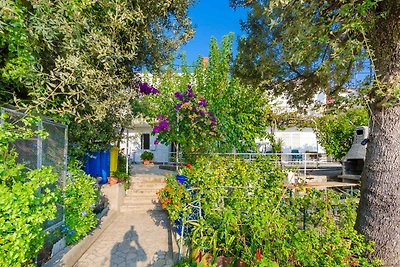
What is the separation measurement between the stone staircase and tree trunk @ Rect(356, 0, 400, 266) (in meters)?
5.55

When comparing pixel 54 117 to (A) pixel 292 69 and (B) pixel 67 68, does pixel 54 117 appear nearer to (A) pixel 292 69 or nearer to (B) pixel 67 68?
(B) pixel 67 68

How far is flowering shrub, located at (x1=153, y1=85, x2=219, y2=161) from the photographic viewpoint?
4.97 m

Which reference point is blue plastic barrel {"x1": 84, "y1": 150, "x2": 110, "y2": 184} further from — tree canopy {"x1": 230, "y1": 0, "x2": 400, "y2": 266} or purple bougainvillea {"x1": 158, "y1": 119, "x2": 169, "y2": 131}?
tree canopy {"x1": 230, "y1": 0, "x2": 400, "y2": 266}

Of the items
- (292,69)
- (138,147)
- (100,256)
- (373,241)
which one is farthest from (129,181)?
(138,147)

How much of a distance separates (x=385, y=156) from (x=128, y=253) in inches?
176

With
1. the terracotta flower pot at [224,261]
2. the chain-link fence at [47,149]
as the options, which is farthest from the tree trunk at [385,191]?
the chain-link fence at [47,149]

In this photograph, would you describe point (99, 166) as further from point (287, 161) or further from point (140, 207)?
point (287, 161)

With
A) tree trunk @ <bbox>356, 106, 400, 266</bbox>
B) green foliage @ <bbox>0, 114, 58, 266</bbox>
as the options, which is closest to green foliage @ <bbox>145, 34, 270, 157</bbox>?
tree trunk @ <bbox>356, 106, 400, 266</bbox>

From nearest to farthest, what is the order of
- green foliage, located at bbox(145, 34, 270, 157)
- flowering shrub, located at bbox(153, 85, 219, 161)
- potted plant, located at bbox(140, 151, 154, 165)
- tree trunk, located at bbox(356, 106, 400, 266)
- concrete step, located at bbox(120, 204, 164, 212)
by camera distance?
tree trunk, located at bbox(356, 106, 400, 266)
flowering shrub, located at bbox(153, 85, 219, 161)
concrete step, located at bbox(120, 204, 164, 212)
green foliage, located at bbox(145, 34, 270, 157)
potted plant, located at bbox(140, 151, 154, 165)

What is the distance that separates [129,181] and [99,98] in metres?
4.98

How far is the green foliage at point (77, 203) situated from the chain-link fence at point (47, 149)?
15 cm

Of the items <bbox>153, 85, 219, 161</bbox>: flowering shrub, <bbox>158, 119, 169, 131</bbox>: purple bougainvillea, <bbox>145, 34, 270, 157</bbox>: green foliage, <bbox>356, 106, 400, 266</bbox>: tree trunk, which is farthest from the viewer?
<bbox>145, 34, 270, 157</bbox>: green foliage

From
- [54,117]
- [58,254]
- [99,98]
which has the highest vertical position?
[99,98]

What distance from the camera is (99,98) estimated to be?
10.1ft
